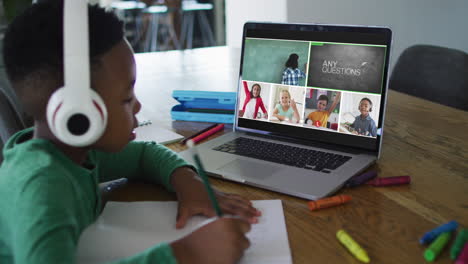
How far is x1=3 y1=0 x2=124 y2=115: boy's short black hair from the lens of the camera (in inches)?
26.2

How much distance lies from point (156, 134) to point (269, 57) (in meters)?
0.35

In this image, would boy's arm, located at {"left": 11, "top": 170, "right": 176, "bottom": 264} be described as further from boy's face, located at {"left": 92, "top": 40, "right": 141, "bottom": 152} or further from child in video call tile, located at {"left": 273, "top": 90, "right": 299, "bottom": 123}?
child in video call tile, located at {"left": 273, "top": 90, "right": 299, "bottom": 123}

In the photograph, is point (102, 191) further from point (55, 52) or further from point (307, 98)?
point (307, 98)

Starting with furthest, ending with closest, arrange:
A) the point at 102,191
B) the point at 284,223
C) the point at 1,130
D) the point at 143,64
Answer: the point at 143,64, the point at 1,130, the point at 102,191, the point at 284,223

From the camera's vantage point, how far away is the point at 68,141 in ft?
2.06

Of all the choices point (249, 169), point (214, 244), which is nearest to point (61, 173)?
point (214, 244)

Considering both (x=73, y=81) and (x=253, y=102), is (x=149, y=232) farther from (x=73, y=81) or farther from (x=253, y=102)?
(x=253, y=102)

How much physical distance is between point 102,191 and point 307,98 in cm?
49

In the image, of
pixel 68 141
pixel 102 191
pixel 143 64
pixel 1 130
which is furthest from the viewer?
pixel 143 64

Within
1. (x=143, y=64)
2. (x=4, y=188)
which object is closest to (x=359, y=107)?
(x=4, y=188)

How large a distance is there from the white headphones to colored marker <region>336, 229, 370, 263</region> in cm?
39

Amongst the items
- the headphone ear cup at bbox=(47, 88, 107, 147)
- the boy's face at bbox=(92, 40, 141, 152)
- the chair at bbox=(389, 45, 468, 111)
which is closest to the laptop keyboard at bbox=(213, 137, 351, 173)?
the boy's face at bbox=(92, 40, 141, 152)

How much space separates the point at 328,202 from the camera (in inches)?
31.0

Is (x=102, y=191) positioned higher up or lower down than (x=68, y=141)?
lower down
